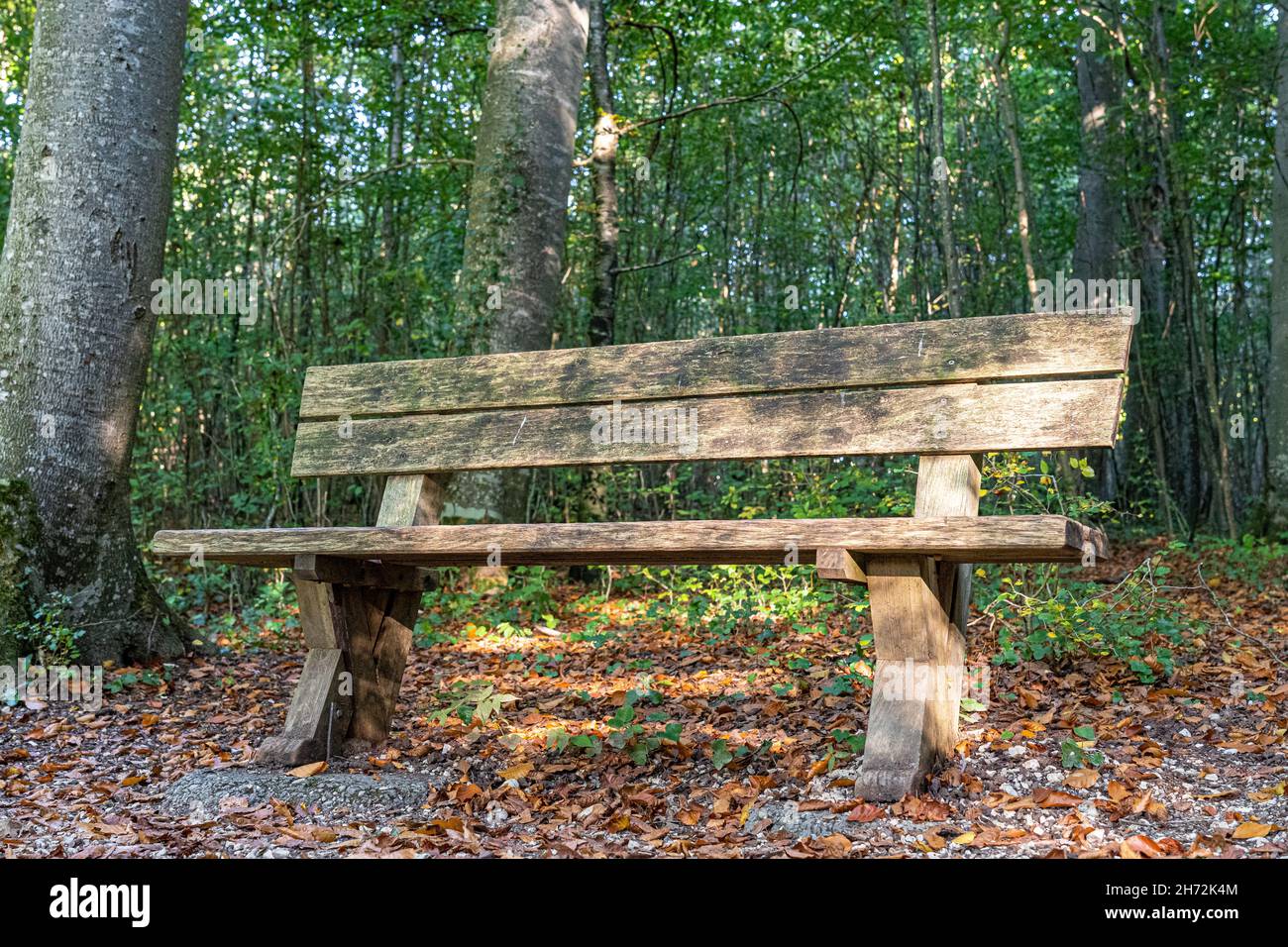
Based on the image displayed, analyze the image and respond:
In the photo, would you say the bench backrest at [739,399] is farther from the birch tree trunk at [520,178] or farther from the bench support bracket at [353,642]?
the birch tree trunk at [520,178]

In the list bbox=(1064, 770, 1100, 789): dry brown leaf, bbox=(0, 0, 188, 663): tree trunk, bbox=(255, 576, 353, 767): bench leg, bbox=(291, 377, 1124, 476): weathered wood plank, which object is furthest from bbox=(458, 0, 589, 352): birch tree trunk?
bbox=(1064, 770, 1100, 789): dry brown leaf

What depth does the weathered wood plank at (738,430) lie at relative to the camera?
2.97 metres

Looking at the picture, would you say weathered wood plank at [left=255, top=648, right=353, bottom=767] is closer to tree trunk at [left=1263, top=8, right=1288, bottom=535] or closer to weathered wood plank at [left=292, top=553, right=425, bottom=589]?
weathered wood plank at [left=292, top=553, right=425, bottom=589]

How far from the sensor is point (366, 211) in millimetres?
10008

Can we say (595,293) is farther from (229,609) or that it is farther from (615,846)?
(615,846)

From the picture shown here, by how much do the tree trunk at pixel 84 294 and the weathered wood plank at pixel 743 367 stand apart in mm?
1346

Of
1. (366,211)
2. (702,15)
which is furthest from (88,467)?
(702,15)

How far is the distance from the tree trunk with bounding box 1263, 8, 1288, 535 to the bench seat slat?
22.2ft

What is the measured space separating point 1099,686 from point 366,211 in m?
7.83

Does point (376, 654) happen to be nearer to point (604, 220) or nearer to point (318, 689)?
point (318, 689)

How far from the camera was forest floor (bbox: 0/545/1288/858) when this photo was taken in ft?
9.00

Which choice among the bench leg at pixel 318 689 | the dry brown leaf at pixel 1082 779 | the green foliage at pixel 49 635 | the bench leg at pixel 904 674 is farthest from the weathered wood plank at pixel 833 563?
the green foliage at pixel 49 635

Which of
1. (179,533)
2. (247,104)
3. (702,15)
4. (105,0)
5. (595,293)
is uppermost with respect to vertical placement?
(702,15)

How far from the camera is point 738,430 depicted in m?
3.39
